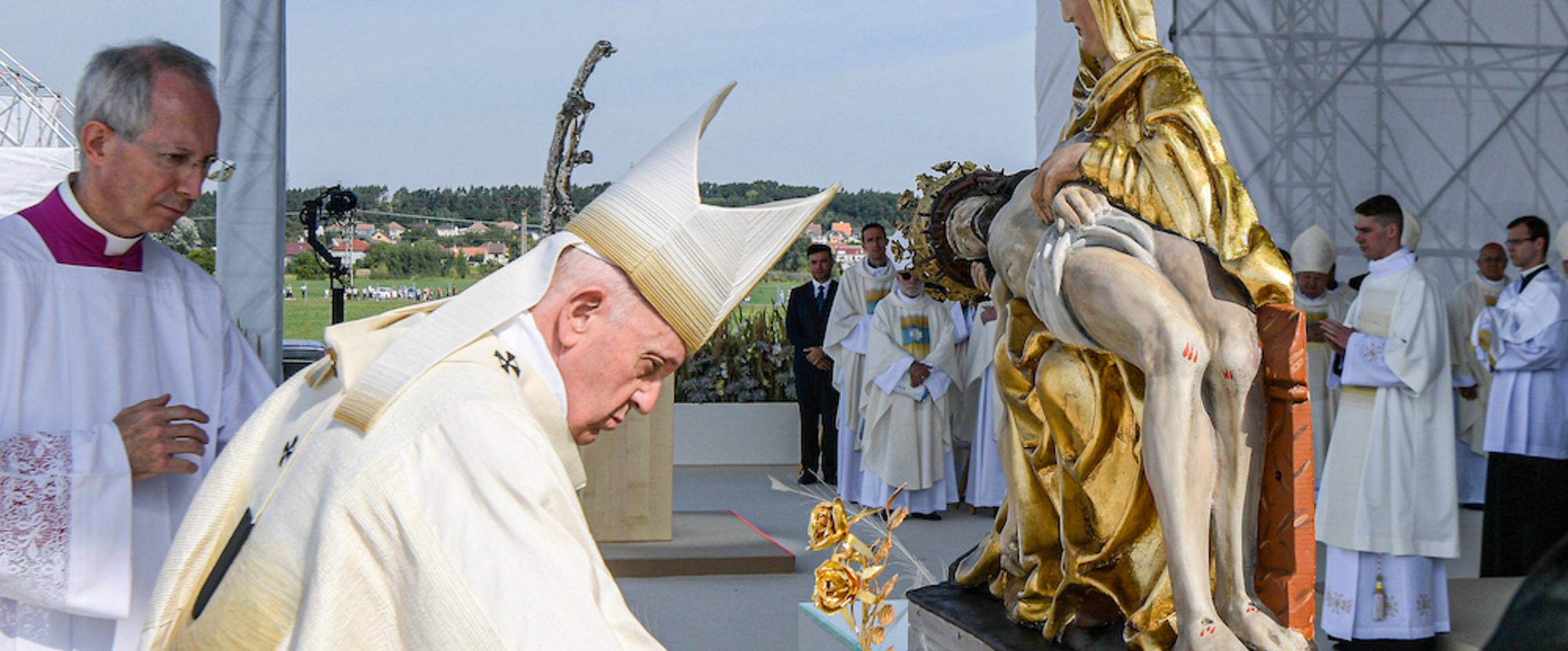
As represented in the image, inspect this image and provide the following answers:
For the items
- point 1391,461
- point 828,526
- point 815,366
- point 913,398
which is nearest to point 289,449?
point 828,526

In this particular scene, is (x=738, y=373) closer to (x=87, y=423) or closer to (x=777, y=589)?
(x=777, y=589)

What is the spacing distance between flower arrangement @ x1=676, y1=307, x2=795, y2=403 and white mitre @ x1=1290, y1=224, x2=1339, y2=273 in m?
5.43

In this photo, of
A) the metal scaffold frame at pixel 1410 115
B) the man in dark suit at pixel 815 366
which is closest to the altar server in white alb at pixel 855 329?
the man in dark suit at pixel 815 366

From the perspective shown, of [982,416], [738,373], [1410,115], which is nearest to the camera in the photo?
[1410,115]

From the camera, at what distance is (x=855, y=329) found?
902cm

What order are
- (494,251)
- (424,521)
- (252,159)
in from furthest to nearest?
(494,251) → (252,159) → (424,521)

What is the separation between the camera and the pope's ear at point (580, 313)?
1314mm

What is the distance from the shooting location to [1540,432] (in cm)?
579

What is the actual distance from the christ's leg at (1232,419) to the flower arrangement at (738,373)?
8.84 m

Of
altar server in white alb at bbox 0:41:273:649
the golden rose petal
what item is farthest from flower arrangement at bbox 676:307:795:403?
altar server in white alb at bbox 0:41:273:649

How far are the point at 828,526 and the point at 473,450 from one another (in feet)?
3.71

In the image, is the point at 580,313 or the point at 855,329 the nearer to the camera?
the point at 580,313

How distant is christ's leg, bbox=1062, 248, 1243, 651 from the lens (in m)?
2.16

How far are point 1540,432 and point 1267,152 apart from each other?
190 centimetres
